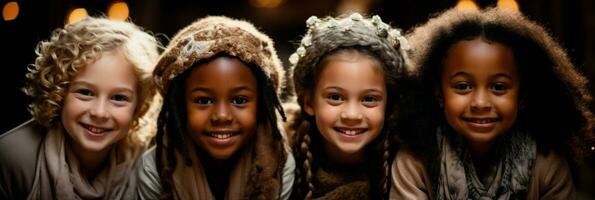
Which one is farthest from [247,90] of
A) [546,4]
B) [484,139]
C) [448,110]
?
[546,4]

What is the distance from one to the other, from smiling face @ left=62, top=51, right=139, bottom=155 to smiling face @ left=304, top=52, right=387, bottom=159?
33.9 inches

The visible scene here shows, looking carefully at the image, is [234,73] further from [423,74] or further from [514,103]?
[514,103]

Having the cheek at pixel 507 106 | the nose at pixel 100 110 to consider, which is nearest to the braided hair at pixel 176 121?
the nose at pixel 100 110

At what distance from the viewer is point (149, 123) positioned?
117 inches

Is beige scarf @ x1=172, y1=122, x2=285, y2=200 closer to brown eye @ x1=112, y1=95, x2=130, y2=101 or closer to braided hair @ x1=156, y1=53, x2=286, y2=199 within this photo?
braided hair @ x1=156, y1=53, x2=286, y2=199

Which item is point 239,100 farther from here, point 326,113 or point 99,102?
point 99,102

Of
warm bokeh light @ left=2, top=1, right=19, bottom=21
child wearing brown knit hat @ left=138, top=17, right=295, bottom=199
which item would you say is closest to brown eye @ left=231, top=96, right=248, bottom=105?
child wearing brown knit hat @ left=138, top=17, right=295, bottom=199

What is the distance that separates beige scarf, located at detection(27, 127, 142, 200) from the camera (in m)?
2.53

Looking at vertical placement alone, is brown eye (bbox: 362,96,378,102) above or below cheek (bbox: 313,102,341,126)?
above

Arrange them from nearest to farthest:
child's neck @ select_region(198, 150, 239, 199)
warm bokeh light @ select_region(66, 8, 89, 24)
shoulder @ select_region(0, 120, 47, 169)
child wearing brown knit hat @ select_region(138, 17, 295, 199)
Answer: child wearing brown knit hat @ select_region(138, 17, 295, 199)
shoulder @ select_region(0, 120, 47, 169)
child's neck @ select_region(198, 150, 239, 199)
warm bokeh light @ select_region(66, 8, 89, 24)

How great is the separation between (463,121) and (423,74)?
0.89 ft

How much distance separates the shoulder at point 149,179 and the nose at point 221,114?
36 cm

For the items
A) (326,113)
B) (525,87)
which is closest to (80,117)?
(326,113)

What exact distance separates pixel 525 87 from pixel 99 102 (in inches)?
71.1
